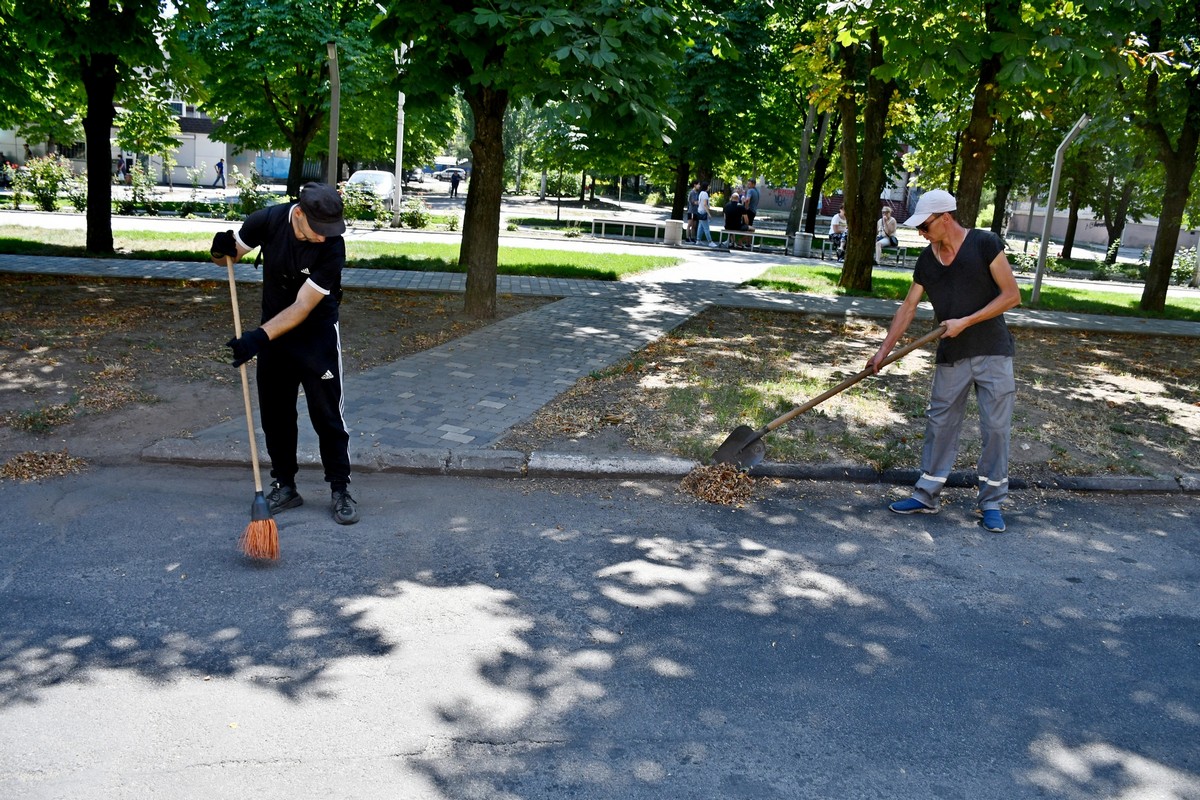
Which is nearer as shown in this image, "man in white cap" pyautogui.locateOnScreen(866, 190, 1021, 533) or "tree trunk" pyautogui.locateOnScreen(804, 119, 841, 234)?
"man in white cap" pyautogui.locateOnScreen(866, 190, 1021, 533)

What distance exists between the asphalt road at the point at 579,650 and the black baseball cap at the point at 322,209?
5.40 ft

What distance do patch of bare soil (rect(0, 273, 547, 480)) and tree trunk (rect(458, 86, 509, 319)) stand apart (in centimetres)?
36

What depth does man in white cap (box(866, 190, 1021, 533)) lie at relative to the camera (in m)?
5.65

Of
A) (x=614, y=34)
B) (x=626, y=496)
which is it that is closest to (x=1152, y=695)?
(x=626, y=496)

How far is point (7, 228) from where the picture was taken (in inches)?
816

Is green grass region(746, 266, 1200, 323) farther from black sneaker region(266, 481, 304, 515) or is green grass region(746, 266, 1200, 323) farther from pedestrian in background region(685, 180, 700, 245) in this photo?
black sneaker region(266, 481, 304, 515)

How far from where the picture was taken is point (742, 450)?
652 cm

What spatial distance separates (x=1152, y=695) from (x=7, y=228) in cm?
2300

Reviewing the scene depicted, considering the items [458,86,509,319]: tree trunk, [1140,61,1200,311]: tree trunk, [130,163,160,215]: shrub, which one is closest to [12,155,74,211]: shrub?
[130,163,160,215]: shrub

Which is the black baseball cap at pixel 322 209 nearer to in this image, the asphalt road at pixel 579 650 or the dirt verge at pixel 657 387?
the asphalt road at pixel 579 650

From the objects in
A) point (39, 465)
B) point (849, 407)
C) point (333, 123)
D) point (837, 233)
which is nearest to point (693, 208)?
point (837, 233)

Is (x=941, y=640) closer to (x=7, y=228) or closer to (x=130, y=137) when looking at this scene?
(x=7, y=228)

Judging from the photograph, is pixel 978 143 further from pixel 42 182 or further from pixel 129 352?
pixel 42 182

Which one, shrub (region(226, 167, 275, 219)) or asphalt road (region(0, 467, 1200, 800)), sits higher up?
shrub (region(226, 167, 275, 219))
